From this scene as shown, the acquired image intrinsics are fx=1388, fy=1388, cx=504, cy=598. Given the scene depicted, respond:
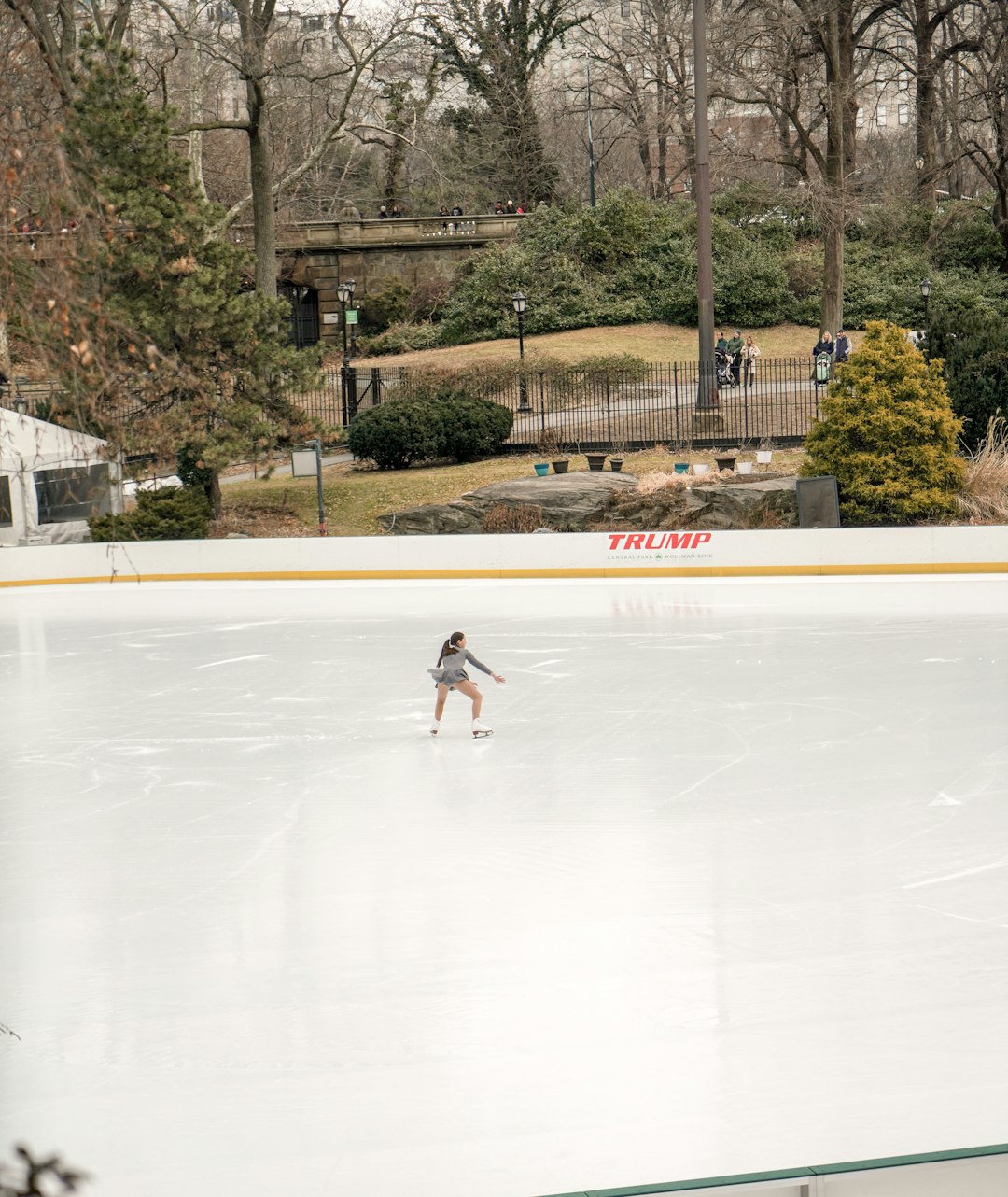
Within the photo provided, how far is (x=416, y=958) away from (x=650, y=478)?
21.0 m

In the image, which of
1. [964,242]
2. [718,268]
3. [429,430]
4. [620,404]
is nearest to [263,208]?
[429,430]

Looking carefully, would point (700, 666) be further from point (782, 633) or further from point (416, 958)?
point (416, 958)

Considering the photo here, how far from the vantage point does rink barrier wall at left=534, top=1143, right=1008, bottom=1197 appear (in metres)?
3.59

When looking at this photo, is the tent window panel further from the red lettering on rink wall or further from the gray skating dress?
the gray skating dress

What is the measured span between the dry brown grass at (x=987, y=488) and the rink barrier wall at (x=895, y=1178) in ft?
79.1

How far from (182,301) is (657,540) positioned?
11.4 m

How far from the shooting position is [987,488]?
27.0m

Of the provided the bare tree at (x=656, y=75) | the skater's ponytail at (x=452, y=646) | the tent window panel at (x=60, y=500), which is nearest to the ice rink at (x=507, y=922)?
the skater's ponytail at (x=452, y=646)

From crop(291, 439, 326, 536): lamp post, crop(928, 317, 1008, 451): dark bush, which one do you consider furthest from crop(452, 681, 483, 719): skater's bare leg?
crop(928, 317, 1008, 451): dark bush

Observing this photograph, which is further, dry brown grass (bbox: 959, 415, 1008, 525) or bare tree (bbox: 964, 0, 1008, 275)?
bare tree (bbox: 964, 0, 1008, 275)

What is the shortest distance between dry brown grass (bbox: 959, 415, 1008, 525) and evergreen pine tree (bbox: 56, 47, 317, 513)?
46.8ft

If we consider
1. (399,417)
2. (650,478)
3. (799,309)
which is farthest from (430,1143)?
(799,309)

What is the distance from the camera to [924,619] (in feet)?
65.5

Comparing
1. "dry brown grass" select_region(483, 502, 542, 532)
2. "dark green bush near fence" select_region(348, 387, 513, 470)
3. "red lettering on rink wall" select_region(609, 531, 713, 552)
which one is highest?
"dark green bush near fence" select_region(348, 387, 513, 470)
